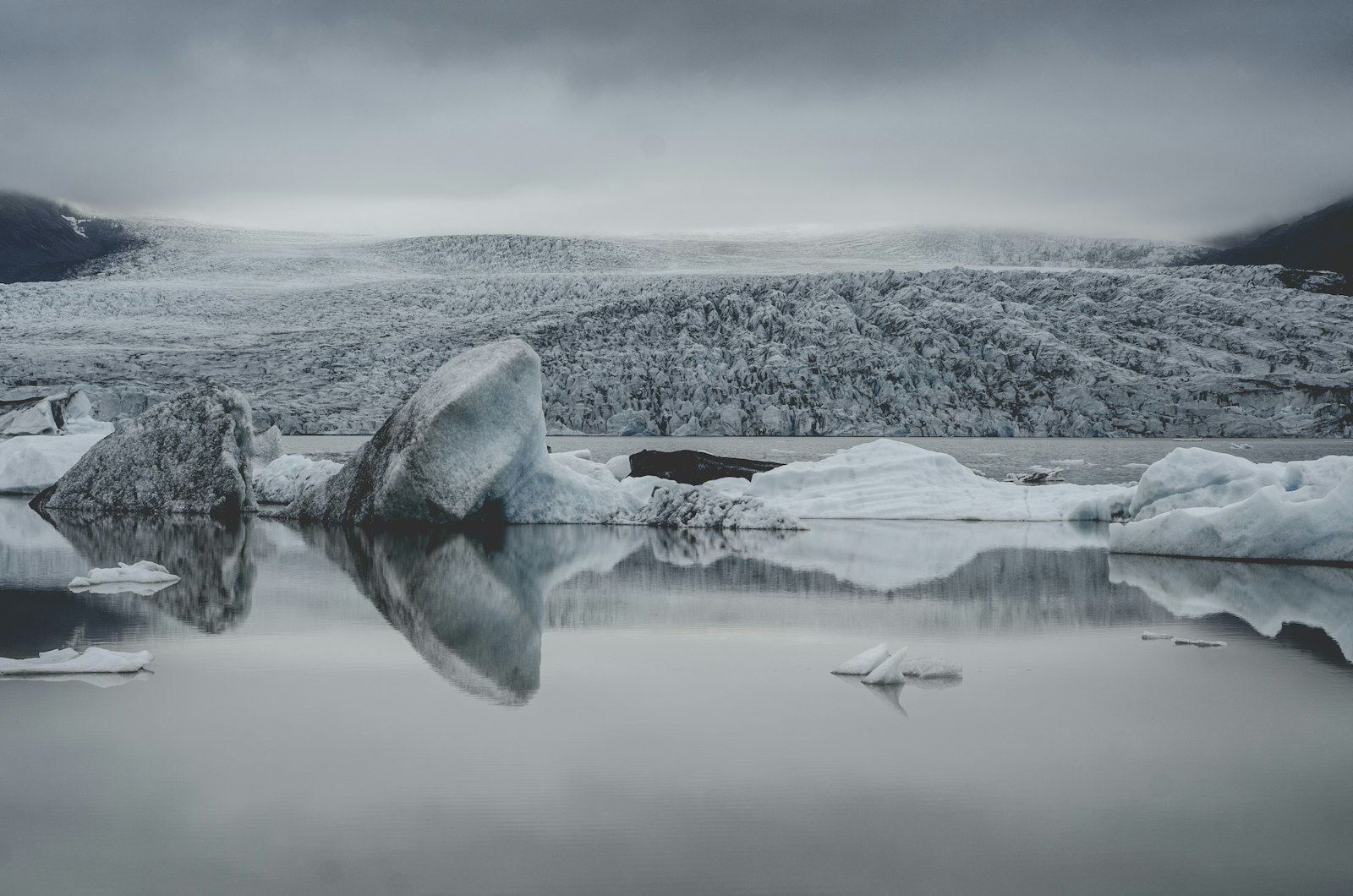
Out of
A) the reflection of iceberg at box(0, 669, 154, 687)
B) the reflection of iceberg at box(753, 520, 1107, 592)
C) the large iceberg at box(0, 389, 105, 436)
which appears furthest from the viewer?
the large iceberg at box(0, 389, 105, 436)

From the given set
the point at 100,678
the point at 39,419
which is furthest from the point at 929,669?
the point at 39,419

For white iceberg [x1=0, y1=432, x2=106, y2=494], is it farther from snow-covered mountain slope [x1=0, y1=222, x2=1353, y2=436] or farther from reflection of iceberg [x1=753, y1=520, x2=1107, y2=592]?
snow-covered mountain slope [x1=0, y1=222, x2=1353, y2=436]

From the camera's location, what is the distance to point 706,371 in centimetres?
3712

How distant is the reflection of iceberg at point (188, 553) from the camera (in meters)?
→ 5.68

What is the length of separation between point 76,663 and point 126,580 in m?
2.73

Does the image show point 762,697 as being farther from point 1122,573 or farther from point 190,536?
Result: point 190,536

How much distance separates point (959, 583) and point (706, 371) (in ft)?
100

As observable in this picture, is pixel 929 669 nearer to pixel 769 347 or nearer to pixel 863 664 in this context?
pixel 863 664

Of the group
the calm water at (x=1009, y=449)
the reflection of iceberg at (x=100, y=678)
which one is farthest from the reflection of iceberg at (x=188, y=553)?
the calm water at (x=1009, y=449)

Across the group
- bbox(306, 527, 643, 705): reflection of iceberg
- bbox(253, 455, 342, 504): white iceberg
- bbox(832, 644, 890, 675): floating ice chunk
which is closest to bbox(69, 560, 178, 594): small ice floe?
bbox(306, 527, 643, 705): reflection of iceberg

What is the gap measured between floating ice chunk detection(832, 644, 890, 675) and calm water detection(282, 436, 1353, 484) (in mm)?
18486

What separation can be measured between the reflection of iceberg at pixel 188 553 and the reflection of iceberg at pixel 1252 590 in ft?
14.5

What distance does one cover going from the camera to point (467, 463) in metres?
10.5

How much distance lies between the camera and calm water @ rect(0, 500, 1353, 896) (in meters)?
2.27
